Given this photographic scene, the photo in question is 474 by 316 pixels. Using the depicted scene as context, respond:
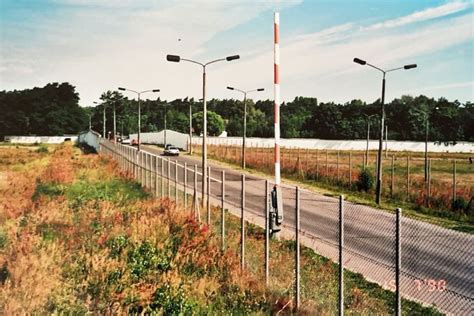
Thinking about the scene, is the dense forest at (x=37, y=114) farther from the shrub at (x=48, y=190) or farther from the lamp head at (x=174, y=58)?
the lamp head at (x=174, y=58)

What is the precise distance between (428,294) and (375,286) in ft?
3.34

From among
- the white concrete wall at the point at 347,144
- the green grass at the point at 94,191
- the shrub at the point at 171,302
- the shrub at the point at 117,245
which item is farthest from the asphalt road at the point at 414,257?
the white concrete wall at the point at 347,144

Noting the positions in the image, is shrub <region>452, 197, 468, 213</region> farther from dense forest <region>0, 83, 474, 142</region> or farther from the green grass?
→ dense forest <region>0, 83, 474, 142</region>

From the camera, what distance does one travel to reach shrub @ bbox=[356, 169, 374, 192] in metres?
28.5

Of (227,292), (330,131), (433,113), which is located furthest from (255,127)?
(227,292)

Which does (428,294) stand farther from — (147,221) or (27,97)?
(27,97)

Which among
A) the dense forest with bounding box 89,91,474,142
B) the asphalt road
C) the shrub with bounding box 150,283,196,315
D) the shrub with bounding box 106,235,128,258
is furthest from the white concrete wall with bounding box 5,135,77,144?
the shrub with bounding box 150,283,196,315

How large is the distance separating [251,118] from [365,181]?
104 meters

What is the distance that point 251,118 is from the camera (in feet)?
433

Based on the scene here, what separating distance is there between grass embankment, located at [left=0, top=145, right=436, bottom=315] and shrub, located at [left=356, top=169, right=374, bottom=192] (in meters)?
14.5

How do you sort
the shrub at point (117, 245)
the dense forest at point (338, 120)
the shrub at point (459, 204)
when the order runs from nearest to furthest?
the shrub at point (117, 245)
the shrub at point (459, 204)
the dense forest at point (338, 120)

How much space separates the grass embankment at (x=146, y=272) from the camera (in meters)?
7.92

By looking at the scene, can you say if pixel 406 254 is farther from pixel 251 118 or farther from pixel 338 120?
pixel 251 118

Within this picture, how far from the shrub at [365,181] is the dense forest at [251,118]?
6912 cm
